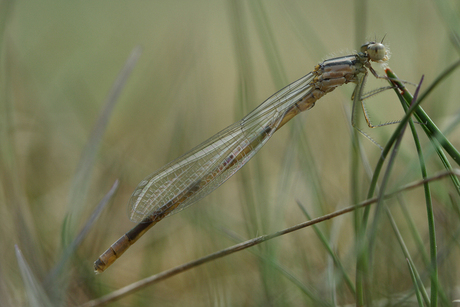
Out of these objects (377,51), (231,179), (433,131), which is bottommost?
(433,131)

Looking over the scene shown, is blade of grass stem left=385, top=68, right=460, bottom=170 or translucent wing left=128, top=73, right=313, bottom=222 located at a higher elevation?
translucent wing left=128, top=73, right=313, bottom=222

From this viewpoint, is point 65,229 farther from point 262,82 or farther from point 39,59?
point 39,59

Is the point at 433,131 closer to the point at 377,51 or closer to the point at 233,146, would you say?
the point at 377,51

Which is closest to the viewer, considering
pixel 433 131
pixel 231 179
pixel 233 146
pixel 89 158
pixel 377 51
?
pixel 433 131

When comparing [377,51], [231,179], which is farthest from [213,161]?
[377,51]

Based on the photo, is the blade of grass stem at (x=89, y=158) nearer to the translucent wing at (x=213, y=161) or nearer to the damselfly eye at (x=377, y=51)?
the translucent wing at (x=213, y=161)

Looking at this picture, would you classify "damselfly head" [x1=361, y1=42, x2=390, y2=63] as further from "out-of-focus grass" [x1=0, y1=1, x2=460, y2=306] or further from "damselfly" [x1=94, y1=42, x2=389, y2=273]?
"out-of-focus grass" [x1=0, y1=1, x2=460, y2=306]

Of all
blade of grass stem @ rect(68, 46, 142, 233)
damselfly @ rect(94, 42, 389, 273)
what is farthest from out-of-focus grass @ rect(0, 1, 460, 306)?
damselfly @ rect(94, 42, 389, 273)

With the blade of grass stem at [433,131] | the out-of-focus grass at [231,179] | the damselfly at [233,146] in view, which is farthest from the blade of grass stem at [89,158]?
the blade of grass stem at [433,131]
